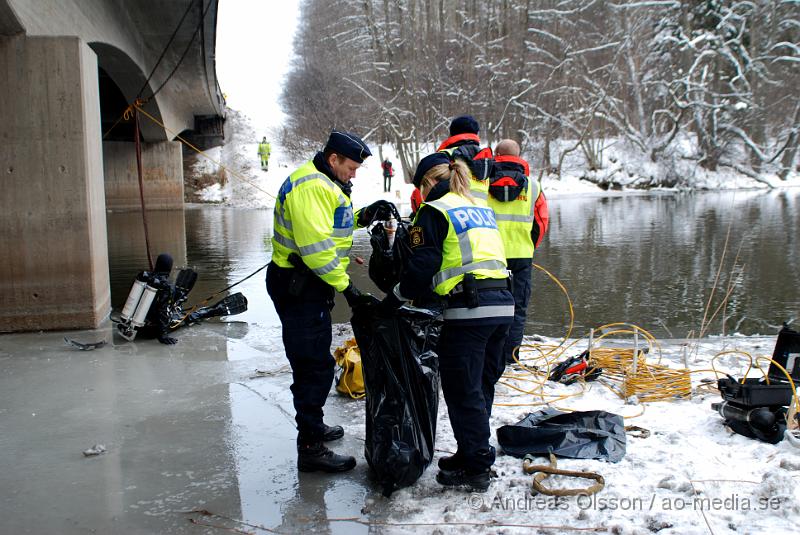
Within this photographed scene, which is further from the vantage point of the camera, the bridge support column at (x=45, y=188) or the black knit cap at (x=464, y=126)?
the bridge support column at (x=45, y=188)

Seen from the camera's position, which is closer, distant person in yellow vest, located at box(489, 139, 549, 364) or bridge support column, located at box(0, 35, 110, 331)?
distant person in yellow vest, located at box(489, 139, 549, 364)

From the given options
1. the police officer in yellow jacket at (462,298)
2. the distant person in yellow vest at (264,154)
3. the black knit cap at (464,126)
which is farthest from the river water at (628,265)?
the distant person in yellow vest at (264,154)

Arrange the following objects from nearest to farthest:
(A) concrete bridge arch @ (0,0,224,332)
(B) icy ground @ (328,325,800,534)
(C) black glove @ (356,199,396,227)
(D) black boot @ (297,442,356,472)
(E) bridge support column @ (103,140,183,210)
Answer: (B) icy ground @ (328,325,800,534) → (D) black boot @ (297,442,356,472) → (C) black glove @ (356,199,396,227) → (A) concrete bridge arch @ (0,0,224,332) → (E) bridge support column @ (103,140,183,210)

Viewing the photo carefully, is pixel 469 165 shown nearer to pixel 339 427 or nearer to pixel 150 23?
pixel 339 427

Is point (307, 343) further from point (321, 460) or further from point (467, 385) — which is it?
point (467, 385)

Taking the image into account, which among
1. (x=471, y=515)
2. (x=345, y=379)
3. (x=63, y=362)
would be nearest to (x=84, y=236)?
(x=63, y=362)

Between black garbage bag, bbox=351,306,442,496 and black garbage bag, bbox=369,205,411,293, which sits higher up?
black garbage bag, bbox=369,205,411,293

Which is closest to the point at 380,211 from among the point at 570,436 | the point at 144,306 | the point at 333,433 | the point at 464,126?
the point at 333,433

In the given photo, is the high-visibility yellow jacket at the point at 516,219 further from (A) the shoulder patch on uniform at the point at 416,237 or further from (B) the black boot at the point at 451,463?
(B) the black boot at the point at 451,463

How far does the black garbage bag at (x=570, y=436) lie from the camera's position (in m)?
3.82

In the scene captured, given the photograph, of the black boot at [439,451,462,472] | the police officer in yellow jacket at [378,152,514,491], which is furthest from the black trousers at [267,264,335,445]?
the black boot at [439,451,462,472]

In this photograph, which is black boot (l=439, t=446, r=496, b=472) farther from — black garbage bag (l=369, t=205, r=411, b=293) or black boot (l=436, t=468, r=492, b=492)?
black garbage bag (l=369, t=205, r=411, b=293)

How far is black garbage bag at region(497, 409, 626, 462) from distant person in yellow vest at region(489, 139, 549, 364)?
1.28m

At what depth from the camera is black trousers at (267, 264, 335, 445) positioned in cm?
381
